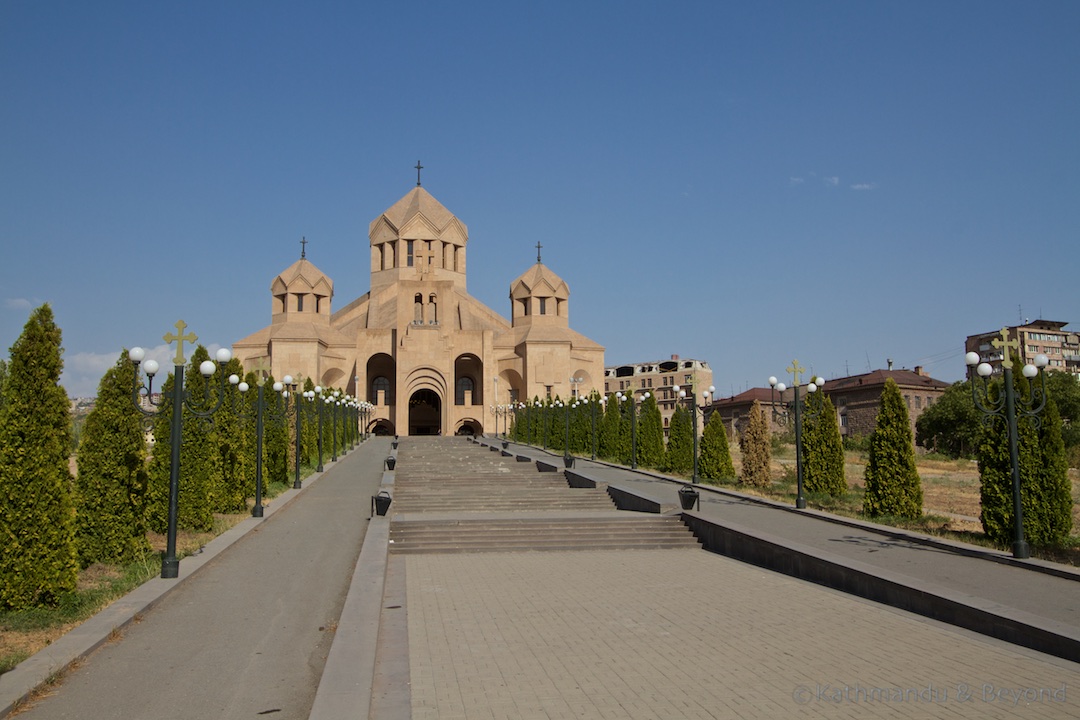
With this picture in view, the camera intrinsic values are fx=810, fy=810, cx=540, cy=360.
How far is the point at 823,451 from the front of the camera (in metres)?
15.4

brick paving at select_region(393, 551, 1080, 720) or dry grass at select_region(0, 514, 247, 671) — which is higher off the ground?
dry grass at select_region(0, 514, 247, 671)

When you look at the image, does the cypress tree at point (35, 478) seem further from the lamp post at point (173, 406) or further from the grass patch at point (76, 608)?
the lamp post at point (173, 406)

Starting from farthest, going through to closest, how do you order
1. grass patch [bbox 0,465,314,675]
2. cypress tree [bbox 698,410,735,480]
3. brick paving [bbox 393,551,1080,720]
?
cypress tree [bbox 698,410,735,480] → grass patch [bbox 0,465,314,675] → brick paving [bbox 393,551,1080,720]

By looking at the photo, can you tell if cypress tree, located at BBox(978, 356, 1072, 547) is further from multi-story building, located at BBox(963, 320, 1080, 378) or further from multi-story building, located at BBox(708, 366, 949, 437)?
multi-story building, located at BBox(963, 320, 1080, 378)

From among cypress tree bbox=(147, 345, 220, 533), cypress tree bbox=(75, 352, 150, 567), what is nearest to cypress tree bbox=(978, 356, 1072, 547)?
cypress tree bbox=(75, 352, 150, 567)

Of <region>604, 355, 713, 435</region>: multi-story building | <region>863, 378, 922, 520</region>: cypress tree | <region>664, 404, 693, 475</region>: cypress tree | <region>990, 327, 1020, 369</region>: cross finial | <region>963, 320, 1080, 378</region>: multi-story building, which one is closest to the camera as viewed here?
<region>990, 327, 1020, 369</region>: cross finial

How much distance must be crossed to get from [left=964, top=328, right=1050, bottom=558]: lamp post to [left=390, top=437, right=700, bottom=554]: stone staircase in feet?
13.6

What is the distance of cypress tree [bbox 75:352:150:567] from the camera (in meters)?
8.90

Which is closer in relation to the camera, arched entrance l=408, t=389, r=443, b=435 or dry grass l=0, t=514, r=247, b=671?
dry grass l=0, t=514, r=247, b=671

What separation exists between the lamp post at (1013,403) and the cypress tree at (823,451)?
5113mm

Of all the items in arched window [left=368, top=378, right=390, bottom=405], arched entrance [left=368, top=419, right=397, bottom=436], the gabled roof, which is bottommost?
arched entrance [left=368, top=419, right=397, bottom=436]

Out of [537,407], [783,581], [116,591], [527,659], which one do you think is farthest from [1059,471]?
[537,407]

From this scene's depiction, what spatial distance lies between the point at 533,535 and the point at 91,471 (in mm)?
5595

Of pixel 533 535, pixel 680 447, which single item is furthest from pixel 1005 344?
pixel 680 447
